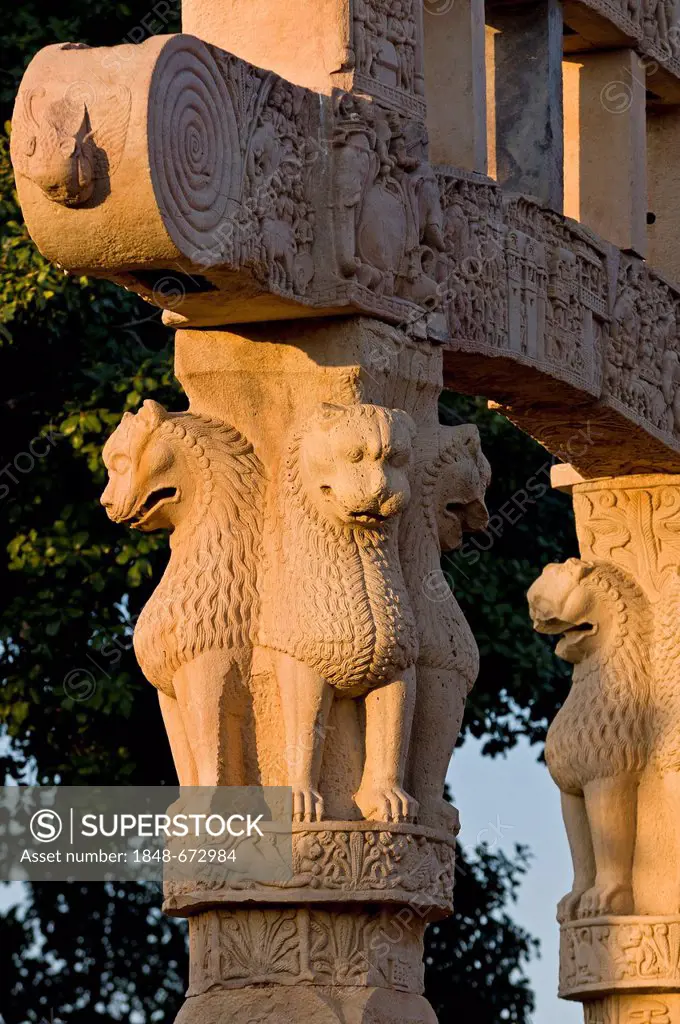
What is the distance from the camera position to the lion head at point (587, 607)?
10.7m

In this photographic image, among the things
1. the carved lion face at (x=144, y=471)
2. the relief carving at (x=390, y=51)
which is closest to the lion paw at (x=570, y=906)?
the carved lion face at (x=144, y=471)

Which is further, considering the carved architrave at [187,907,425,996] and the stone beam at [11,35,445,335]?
the carved architrave at [187,907,425,996]

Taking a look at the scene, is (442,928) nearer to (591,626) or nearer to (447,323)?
(591,626)

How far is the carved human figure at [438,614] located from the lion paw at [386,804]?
187 mm

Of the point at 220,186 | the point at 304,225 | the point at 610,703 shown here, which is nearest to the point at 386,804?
the point at 304,225

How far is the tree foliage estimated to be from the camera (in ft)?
46.1

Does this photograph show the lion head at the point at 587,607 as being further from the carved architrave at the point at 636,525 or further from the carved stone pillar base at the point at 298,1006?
the carved stone pillar base at the point at 298,1006

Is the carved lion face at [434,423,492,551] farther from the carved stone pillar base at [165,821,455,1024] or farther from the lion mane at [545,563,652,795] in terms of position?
the lion mane at [545,563,652,795]

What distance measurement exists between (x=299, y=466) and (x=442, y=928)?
8.02 meters

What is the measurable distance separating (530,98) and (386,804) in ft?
9.99

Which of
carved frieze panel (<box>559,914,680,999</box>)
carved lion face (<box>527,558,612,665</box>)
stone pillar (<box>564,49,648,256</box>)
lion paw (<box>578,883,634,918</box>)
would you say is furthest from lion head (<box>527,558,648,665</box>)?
stone pillar (<box>564,49,648,256</box>)

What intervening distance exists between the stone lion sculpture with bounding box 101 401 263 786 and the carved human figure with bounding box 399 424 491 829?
51 cm

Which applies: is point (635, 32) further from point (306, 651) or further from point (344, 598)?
point (306, 651)

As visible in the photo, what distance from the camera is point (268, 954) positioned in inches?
308
